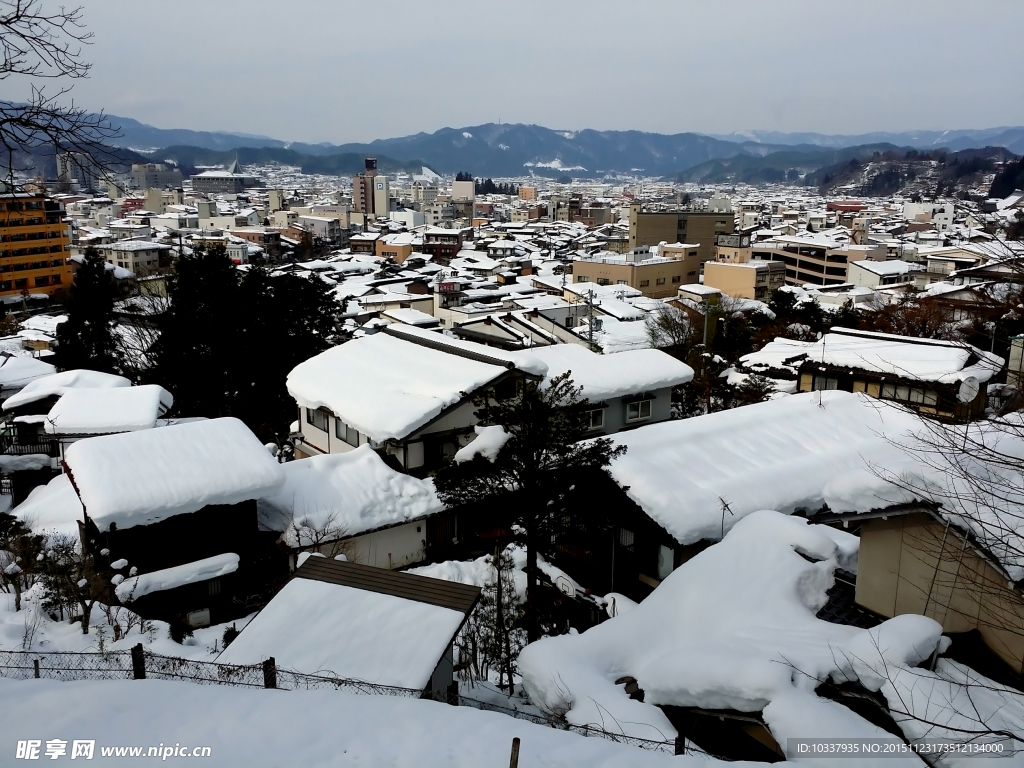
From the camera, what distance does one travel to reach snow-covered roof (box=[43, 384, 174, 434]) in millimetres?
13125

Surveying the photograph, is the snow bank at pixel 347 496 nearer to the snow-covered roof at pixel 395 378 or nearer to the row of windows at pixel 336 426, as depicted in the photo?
the snow-covered roof at pixel 395 378

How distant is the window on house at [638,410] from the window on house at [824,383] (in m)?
5.91

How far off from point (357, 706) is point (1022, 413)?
175 inches

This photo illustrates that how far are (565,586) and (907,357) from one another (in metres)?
10.7

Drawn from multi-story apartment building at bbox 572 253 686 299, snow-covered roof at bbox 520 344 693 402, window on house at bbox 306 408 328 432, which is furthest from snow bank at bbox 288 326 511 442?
multi-story apartment building at bbox 572 253 686 299

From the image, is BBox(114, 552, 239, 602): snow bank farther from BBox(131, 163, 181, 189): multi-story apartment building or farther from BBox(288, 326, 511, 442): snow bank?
BBox(131, 163, 181, 189): multi-story apartment building

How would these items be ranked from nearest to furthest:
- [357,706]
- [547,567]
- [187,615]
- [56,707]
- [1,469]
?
[56,707] → [357,706] → [187,615] → [547,567] → [1,469]

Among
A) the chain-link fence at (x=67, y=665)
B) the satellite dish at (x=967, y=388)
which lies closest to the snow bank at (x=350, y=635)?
the chain-link fence at (x=67, y=665)

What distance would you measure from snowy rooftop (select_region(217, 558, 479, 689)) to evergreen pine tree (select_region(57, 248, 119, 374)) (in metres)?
16.7

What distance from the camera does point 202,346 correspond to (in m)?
16.6

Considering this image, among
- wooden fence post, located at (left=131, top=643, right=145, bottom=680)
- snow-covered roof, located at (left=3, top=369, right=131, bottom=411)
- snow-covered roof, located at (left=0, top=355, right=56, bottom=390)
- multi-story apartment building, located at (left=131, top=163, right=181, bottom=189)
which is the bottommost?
snow-covered roof, located at (left=0, top=355, right=56, bottom=390)

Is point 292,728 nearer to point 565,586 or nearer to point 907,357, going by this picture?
point 565,586

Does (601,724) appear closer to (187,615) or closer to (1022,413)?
(1022,413)

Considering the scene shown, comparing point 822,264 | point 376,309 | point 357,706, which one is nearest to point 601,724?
point 357,706
